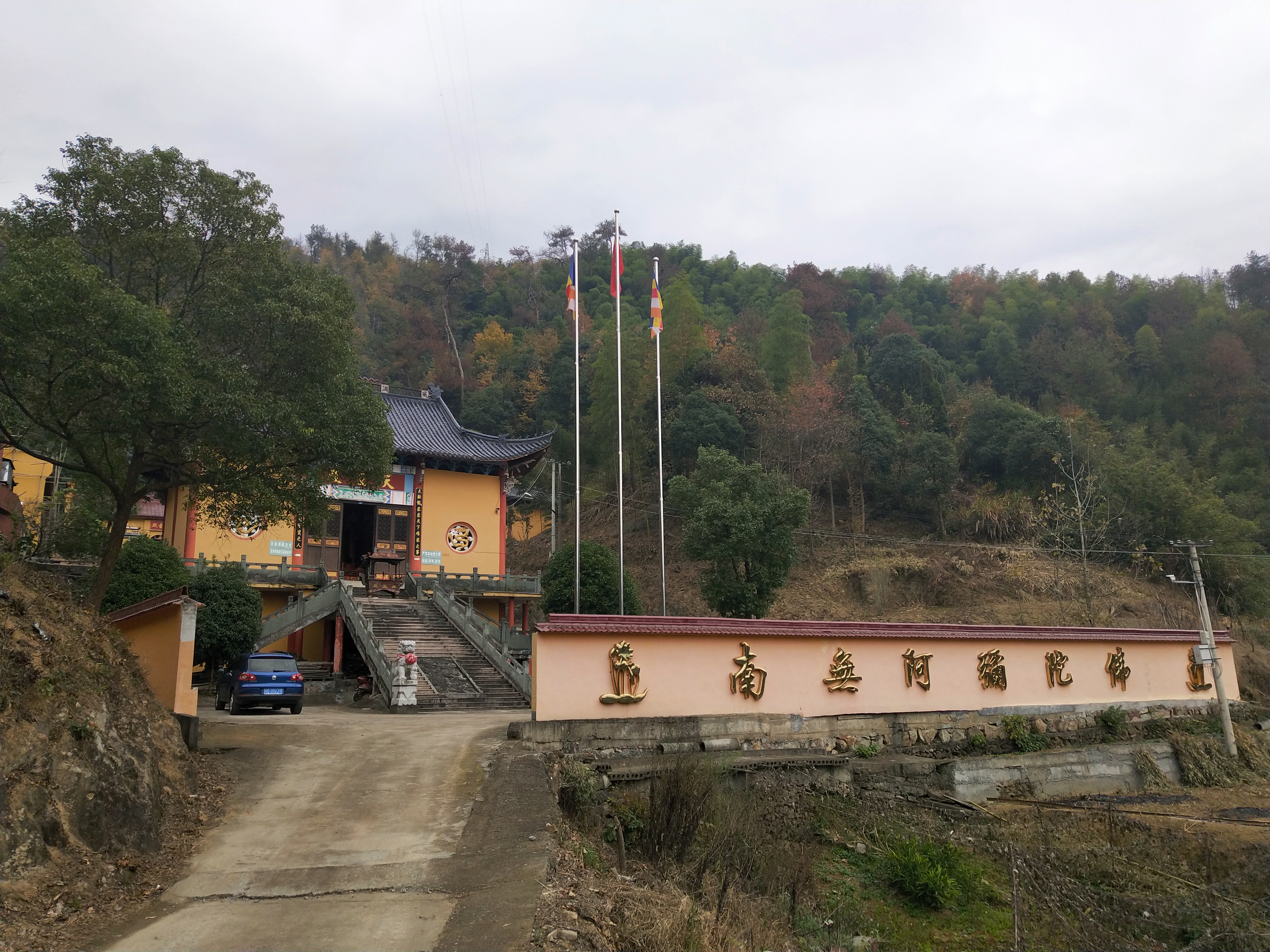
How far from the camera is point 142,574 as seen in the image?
17500 millimetres

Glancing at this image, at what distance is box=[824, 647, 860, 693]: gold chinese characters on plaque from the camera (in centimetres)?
1210

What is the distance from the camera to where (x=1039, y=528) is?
102ft

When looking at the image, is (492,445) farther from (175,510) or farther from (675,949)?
(675,949)

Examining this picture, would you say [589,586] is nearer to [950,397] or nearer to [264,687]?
[264,687]

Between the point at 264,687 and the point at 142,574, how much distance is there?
4.59 meters

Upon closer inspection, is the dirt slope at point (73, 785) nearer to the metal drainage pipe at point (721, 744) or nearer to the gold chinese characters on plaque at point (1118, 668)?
the metal drainage pipe at point (721, 744)

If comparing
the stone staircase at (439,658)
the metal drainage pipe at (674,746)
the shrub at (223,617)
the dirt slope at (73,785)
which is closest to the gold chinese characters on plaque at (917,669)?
the metal drainage pipe at (674,746)

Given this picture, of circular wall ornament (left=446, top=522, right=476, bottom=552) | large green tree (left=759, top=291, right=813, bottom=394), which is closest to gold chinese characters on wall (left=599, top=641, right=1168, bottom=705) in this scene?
circular wall ornament (left=446, top=522, right=476, bottom=552)

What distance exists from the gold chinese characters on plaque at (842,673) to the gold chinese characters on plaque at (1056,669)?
4.36 metres

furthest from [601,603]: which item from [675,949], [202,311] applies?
[675,949]

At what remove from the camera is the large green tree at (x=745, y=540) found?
2033cm

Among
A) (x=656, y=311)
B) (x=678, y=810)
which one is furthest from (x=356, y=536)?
(x=678, y=810)

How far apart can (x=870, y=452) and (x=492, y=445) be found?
1498 cm

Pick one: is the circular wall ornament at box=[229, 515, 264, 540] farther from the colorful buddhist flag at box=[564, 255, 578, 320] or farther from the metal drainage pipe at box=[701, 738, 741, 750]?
the colorful buddhist flag at box=[564, 255, 578, 320]
